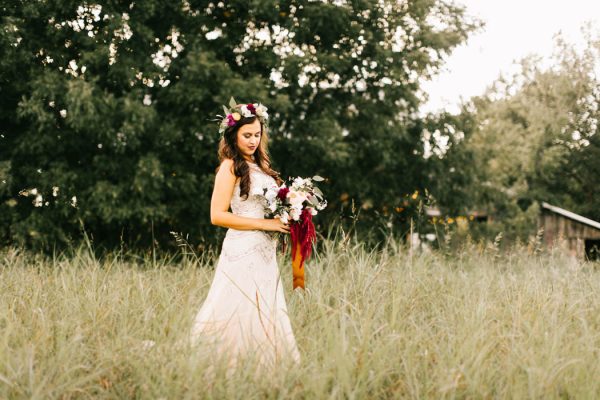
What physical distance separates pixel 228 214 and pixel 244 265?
1.12 ft

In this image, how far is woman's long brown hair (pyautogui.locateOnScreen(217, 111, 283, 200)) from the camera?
4.26 m

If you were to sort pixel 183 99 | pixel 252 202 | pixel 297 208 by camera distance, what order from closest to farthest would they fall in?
pixel 297 208 < pixel 252 202 < pixel 183 99

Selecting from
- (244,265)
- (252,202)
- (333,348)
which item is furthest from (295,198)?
(333,348)

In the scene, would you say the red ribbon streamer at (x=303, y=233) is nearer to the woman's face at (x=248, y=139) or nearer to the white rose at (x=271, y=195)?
the white rose at (x=271, y=195)

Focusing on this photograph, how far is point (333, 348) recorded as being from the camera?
11.9ft

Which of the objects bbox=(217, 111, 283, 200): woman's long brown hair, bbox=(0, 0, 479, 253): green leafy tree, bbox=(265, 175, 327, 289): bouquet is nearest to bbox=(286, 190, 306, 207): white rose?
bbox=(265, 175, 327, 289): bouquet

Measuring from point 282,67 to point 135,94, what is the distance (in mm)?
2970

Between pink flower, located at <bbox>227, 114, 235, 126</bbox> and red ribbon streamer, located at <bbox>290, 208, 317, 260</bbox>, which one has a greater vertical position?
pink flower, located at <bbox>227, 114, 235, 126</bbox>

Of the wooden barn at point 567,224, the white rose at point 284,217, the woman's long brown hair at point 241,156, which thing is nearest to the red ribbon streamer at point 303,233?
the white rose at point 284,217

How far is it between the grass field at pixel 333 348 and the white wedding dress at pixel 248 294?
0.20m

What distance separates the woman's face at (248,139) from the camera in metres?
4.39

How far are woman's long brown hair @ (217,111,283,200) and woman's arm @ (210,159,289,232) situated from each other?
0.06m

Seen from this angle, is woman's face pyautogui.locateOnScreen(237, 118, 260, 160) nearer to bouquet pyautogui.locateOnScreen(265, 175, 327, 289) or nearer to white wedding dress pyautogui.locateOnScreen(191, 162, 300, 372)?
white wedding dress pyautogui.locateOnScreen(191, 162, 300, 372)

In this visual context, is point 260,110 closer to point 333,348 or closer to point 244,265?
point 244,265
